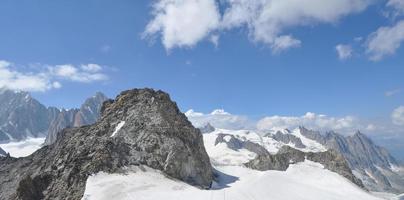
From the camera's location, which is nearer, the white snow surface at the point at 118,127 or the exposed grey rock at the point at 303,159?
the white snow surface at the point at 118,127

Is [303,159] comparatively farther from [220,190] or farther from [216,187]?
[220,190]

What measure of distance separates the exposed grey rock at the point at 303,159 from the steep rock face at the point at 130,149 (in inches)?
842

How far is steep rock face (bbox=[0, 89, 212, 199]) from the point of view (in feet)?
219

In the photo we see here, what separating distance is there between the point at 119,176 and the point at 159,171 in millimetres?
6947

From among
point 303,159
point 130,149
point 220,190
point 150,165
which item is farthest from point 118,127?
point 303,159

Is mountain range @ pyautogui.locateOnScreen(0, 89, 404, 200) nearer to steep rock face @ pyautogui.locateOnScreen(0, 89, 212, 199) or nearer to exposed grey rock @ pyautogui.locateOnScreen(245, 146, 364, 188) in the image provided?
steep rock face @ pyautogui.locateOnScreen(0, 89, 212, 199)

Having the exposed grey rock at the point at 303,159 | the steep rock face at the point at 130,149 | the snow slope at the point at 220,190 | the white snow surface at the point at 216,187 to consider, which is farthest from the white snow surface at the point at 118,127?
the exposed grey rock at the point at 303,159

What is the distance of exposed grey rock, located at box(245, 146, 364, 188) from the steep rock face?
21399mm

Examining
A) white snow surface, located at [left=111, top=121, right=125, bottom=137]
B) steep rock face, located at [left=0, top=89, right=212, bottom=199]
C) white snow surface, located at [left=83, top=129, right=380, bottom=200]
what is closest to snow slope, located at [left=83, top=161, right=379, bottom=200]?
white snow surface, located at [left=83, top=129, right=380, bottom=200]

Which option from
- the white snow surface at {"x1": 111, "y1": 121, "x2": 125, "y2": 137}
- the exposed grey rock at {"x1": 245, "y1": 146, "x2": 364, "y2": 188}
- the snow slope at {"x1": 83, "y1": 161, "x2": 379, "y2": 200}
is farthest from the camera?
the exposed grey rock at {"x1": 245, "y1": 146, "x2": 364, "y2": 188}

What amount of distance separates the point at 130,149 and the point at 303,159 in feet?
127

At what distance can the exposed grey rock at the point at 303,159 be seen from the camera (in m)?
86.5

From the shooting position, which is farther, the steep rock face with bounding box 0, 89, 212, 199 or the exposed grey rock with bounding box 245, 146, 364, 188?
the exposed grey rock with bounding box 245, 146, 364, 188

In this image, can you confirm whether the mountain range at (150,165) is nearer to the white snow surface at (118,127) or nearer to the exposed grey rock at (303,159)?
the white snow surface at (118,127)
